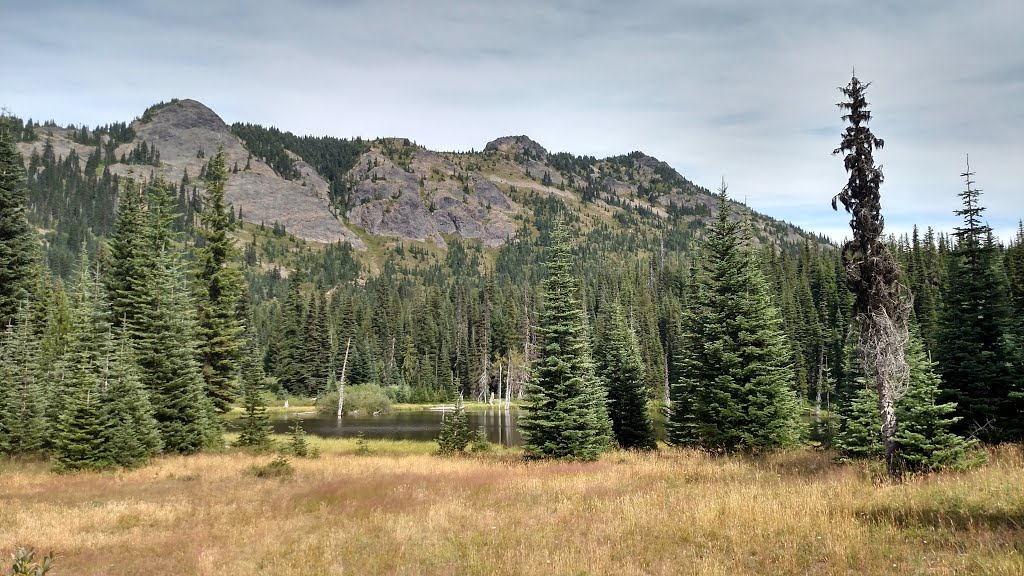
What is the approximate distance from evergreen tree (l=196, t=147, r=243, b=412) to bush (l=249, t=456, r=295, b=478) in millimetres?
13810

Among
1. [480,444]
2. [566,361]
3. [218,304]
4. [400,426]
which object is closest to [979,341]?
[566,361]

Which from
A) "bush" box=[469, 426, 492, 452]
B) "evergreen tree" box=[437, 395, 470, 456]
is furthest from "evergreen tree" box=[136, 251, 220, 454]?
"bush" box=[469, 426, 492, 452]

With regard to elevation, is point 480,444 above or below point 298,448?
below

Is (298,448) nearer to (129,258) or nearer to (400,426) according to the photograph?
(129,258)

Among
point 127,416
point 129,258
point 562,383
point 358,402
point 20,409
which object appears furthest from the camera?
point 358,402

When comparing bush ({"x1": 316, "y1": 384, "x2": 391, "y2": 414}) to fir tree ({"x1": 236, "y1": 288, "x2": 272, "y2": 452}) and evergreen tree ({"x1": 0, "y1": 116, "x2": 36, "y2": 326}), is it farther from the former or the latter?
fir tree ({"x1": 236, "y1": 288, "x2": 272, "y2": 452})

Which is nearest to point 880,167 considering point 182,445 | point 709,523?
point 709,523

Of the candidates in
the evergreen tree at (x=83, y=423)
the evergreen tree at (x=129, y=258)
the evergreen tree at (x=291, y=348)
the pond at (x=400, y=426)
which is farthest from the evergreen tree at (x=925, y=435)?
the evergreen tree at (x=291, y=348)

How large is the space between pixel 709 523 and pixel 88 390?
27549 mm

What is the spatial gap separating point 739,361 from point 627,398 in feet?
36.1

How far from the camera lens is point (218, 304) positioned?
123ft

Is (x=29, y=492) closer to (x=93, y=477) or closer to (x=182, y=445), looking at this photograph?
(x=93, y=477)

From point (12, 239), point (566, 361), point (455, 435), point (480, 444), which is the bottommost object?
point (480, 444)

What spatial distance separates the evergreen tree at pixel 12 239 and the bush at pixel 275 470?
2537 cm
